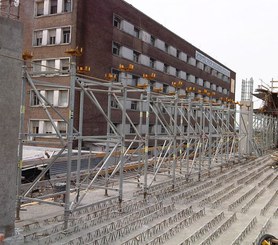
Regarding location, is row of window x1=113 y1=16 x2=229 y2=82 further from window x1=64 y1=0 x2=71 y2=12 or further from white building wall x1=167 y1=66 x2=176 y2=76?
window x1=64 y1=0 x2=71 y2=12

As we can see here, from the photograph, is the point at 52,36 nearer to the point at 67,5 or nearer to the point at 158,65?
the point at 67,5

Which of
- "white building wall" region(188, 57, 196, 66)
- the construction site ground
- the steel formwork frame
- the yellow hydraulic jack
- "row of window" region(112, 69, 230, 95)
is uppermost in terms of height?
"white building wall" region(188, 57, 196, 66)

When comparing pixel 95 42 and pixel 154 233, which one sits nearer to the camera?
pixel 154 233

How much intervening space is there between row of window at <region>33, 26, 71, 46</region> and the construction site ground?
19.4 metres

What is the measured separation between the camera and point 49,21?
2941cm

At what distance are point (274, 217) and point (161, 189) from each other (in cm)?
384

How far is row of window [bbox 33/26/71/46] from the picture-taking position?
28812 mm

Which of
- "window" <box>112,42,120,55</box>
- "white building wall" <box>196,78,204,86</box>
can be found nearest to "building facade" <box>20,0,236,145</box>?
"window" <box>112,42,120,55</box>

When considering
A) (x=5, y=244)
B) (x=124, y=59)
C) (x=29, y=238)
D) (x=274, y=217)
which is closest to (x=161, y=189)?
(x=274, y=217)

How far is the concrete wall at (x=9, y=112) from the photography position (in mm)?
5855

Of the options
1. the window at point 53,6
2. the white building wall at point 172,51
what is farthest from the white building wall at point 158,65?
the window at point 53,6

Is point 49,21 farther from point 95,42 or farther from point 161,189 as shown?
point 161,189

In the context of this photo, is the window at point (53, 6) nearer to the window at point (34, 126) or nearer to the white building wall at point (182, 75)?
the window at point (34, 126)

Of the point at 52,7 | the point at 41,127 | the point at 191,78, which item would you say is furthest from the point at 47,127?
the point at 191,78
